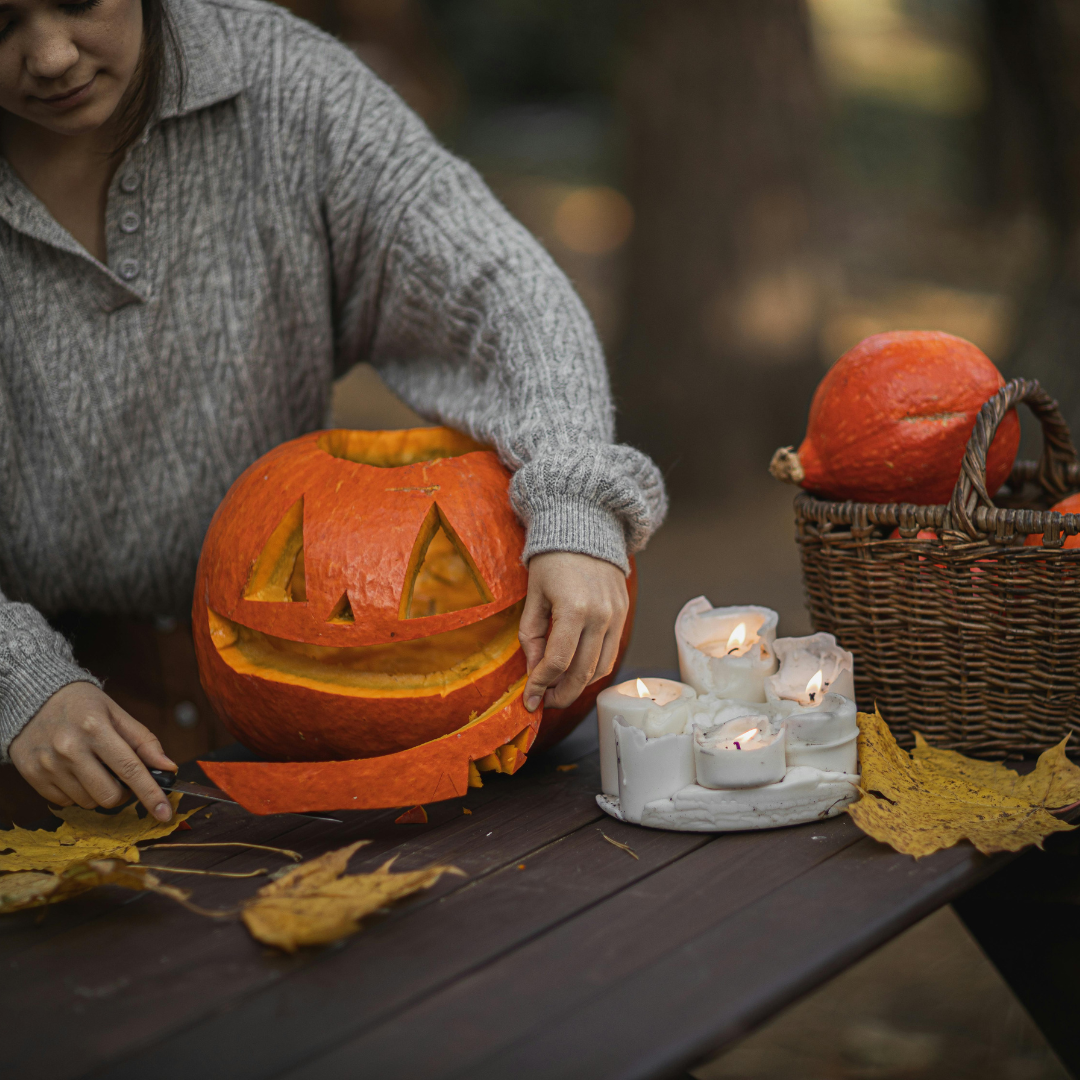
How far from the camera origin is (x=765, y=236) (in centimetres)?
451

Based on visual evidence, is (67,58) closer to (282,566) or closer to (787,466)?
(282,566)

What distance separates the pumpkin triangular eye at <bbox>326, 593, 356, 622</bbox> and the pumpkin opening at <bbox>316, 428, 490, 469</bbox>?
281 mm

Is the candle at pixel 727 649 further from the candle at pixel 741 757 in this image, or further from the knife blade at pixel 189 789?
the knife blade at pixel 189 789

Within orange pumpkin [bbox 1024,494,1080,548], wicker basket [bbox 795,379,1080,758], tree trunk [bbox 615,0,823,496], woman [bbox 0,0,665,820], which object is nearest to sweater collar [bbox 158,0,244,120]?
woman [bbox 0,0,665,820]

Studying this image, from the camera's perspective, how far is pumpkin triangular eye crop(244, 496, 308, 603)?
3.84 feet

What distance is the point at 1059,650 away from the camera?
3.86 ft

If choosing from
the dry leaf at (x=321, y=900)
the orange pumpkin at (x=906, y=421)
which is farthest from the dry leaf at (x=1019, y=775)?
the dry leaf at (x=321, y=900)

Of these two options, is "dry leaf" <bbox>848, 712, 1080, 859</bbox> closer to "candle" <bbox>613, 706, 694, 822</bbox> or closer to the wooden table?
the wooden table

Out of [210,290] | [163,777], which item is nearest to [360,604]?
[163,777]

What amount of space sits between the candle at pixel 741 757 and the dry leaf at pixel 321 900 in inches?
10.6

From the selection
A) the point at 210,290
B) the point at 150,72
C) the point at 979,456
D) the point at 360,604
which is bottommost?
the point at 360,604

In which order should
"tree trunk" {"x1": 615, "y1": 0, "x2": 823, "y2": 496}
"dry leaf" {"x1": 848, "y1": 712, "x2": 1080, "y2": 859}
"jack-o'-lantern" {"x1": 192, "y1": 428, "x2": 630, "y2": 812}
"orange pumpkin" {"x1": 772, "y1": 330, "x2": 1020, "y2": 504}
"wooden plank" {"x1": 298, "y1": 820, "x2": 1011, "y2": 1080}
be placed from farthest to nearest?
"tree trunk" {"x1": 615, "y1": 0, "x2": 823, "y2": 496} → "orange pumpkin" {"x1": 772, "y1": 330, "x2": 1020, "y2": 504} → "jack-o'-lantern" {"x1": 192, "y1": 428, "x2": 630, "y2": 812} → "dry leaf" {"x1": 848, "y1": 712, "x2": 1080, "y2": 859} → "wooden plank" {"x1": 298, "y1": 820, "x2": 1011, "y2": 1080}

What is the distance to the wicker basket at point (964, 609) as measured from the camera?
1.16 meters

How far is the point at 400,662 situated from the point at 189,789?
282mm
